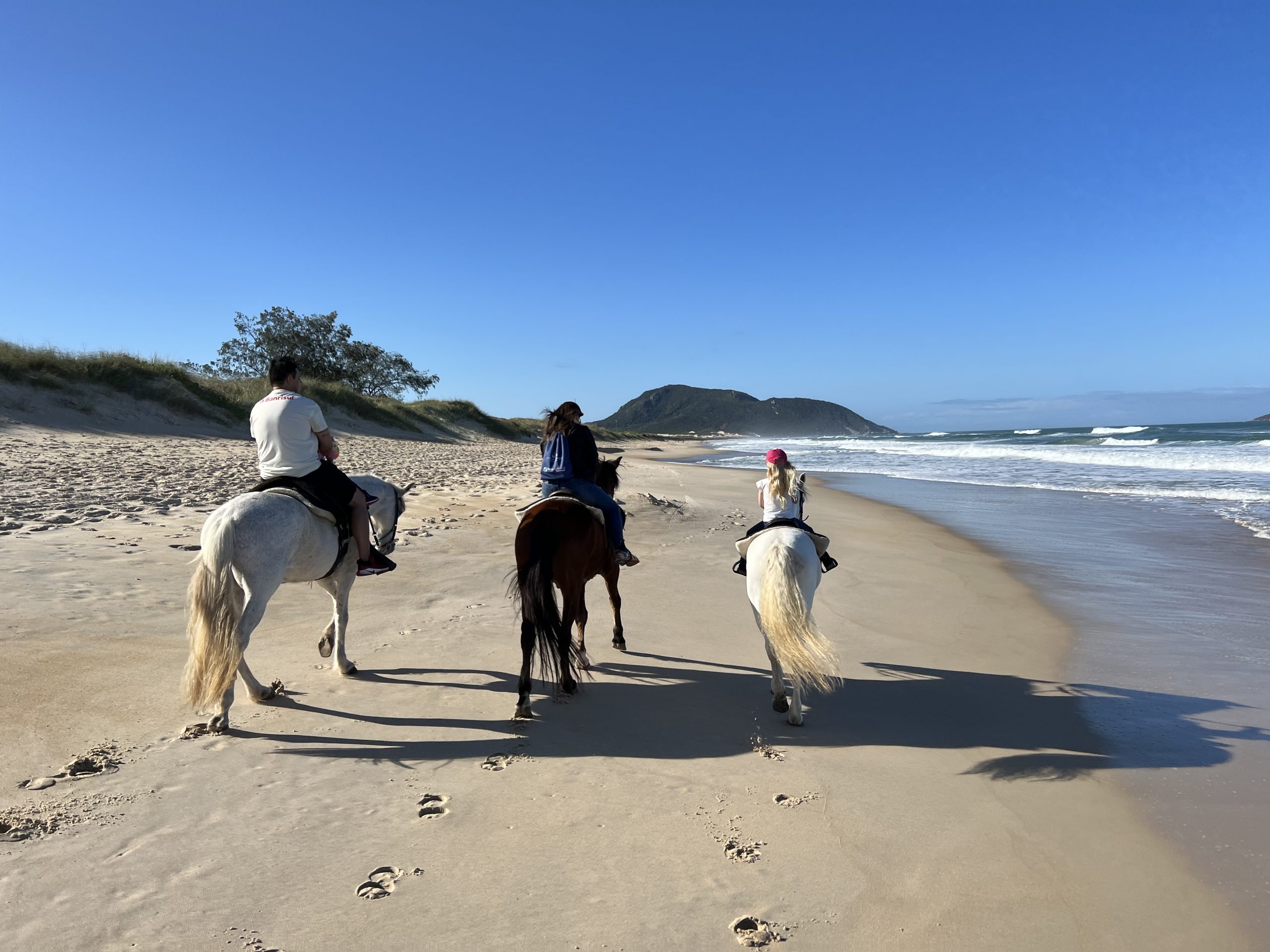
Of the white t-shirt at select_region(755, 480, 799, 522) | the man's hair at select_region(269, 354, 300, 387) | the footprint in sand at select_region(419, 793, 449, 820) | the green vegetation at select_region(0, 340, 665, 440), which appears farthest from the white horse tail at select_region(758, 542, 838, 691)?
the green vegetation at select_region(0, 340, 665, 440)

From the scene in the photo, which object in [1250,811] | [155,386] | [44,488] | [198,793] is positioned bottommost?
[1250,811]

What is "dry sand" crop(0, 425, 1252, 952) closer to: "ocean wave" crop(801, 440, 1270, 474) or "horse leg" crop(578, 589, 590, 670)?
"horse leg" crop(578, 589, 590, 670)

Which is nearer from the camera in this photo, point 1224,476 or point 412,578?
point 412,578

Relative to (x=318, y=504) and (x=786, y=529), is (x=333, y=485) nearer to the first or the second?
(x=318, y=504)

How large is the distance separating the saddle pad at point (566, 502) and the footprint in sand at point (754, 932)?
2.74 metres

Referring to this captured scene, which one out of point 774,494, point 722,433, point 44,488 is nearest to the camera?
point 774,494

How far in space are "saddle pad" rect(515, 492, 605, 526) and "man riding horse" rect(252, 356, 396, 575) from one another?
963 millimetres

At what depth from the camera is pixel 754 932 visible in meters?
2.21

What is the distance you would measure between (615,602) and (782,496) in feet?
5.49

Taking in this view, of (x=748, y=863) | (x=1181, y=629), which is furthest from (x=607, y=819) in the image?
(x=1181, y=629)

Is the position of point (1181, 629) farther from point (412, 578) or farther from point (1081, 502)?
point (1081, 502)

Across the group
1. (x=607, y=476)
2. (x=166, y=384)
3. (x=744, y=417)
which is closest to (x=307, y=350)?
(x=166, y=384)

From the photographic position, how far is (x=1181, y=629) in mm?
5566

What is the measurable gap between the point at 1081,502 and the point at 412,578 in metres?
13.8
